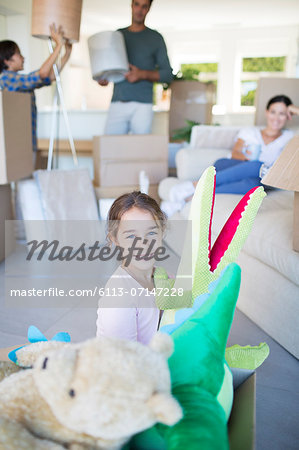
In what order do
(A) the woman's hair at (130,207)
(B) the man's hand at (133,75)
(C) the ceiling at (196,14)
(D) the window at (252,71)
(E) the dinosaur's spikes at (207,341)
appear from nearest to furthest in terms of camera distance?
(E) the dinosaur's spikes at (207,341), (A) the woman's hair at (130,207), (B) the man's hand at (133,75), (C) the ceiling at (196,14), (D) the window at (252,71)

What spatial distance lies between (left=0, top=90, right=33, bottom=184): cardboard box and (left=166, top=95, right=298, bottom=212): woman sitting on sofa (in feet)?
2.97

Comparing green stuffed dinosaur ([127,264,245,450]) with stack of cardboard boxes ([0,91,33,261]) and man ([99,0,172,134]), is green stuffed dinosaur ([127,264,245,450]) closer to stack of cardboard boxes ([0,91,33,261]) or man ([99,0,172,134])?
stack of cardboard boxes ([0,91,33,261])

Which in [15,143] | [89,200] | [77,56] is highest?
[77,56]

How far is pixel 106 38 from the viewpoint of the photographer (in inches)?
109

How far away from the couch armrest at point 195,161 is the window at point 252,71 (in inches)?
253

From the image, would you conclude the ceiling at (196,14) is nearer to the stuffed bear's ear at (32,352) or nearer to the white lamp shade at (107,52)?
the white lamp shade at (107,52)

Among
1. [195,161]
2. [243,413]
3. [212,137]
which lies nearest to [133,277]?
[243,413]

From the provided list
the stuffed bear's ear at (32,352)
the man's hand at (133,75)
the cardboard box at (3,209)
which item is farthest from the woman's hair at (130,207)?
the man's hand at (133,75)

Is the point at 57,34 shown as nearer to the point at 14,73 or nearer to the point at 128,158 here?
the point at 14,73

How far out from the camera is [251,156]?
277cm

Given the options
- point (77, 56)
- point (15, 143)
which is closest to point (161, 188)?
point (15, 143)

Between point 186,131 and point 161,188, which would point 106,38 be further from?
point 186,131

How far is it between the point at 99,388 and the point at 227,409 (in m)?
0.30

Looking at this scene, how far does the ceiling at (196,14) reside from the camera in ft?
21.0
